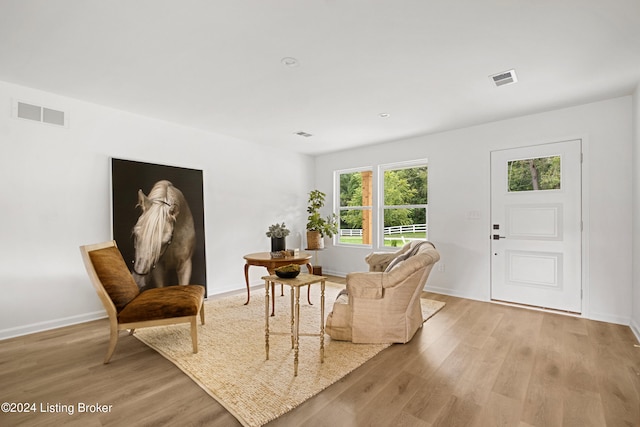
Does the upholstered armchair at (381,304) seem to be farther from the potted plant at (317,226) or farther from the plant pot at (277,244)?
the potted plant at (317,226)

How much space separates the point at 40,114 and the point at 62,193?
85 cm

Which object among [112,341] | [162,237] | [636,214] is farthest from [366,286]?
[636,214]

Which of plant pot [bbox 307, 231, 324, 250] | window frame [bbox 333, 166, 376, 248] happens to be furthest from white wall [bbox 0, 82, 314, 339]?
window frame [bbox 333, 166, 376, 248]

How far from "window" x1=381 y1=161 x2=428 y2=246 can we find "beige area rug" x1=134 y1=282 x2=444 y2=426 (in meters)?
1.77

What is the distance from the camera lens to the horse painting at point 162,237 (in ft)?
12.5

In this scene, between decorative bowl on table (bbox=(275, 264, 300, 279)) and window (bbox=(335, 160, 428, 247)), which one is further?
window (bbox=(335, 160, 428, 247))

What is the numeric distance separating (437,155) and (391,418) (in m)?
3.93

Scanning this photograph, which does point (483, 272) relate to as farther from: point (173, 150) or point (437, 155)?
point (173, 150)

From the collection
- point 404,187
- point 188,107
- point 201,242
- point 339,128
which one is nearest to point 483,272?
point 404,187

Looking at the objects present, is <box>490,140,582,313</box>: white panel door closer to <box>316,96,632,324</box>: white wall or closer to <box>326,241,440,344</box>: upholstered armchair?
<box>316,96,632,324</box>: white wall

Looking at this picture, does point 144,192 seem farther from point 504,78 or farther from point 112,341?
point 504,78

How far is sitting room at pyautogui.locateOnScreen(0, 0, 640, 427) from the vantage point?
1965mm

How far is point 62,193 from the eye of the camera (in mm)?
3287

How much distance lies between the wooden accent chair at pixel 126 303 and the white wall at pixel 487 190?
145 inches
